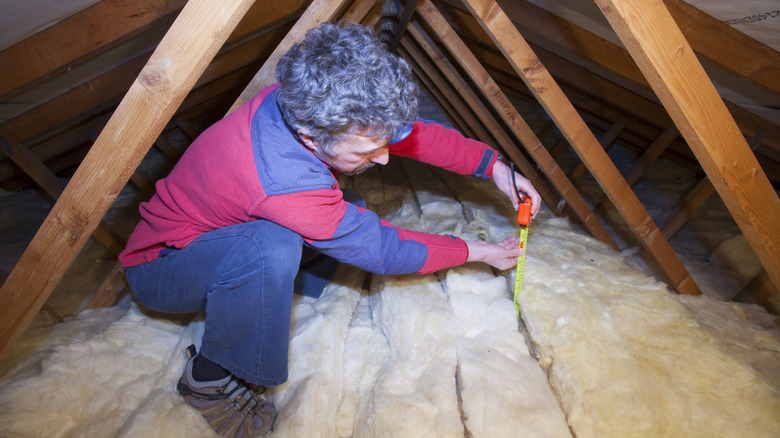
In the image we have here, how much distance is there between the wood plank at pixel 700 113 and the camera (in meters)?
0.91

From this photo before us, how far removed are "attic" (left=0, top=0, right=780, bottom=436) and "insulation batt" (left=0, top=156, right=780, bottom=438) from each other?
12 cm

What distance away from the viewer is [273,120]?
112cm

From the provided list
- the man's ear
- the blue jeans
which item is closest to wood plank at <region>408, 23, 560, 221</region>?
the man's ear

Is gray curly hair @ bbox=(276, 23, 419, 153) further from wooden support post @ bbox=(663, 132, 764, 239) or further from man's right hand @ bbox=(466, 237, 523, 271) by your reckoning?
wooden support post @ bbox=(663, 132, 764, 239)

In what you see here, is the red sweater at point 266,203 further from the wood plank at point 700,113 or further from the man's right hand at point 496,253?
the wood plank at point 700,113

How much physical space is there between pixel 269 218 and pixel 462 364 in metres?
0.79

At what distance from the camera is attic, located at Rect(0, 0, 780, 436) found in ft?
2.96

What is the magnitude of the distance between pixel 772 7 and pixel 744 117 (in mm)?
1100

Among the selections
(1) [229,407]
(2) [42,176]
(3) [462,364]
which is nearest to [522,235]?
(3) [462,364]

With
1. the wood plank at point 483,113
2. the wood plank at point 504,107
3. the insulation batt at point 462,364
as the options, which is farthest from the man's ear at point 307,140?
the wood plank at point 483,113

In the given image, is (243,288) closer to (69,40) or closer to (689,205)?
(69,40)

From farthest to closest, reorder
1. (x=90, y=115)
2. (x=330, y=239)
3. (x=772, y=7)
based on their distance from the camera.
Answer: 1. (x=90, y=115)
2. (x=330, y=239)
3. (x=772, y=7)

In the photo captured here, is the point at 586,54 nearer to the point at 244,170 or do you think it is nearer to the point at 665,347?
the point at 665,347

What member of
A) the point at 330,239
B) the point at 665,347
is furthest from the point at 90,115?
the point at 665,347
